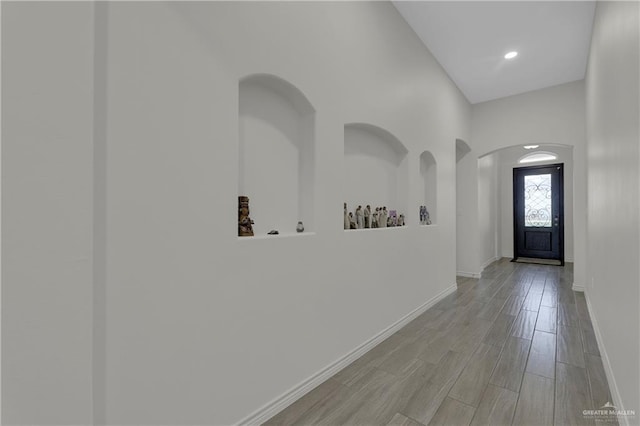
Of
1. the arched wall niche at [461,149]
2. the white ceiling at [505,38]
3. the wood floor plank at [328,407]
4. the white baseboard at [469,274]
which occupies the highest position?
the white ceiling at [505,38]

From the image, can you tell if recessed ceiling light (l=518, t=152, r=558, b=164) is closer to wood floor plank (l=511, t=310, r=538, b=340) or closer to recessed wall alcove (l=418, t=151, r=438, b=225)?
recessed wall alcove (l=418, t=151, r=438, b=225)

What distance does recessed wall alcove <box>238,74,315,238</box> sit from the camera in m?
1.78

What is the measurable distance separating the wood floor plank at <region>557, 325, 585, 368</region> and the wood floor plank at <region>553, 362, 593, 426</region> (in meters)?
0.11

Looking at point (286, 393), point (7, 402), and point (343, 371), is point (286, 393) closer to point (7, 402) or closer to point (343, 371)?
point (343, 371)

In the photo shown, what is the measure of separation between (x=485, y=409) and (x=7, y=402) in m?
2.26

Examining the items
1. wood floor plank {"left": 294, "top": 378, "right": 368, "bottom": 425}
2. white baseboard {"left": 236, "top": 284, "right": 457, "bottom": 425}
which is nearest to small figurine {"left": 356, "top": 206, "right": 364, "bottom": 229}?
white baseboard {"left": 236, "top": 284, "right": 457, "bottom": 425}

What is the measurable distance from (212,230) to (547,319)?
376cm

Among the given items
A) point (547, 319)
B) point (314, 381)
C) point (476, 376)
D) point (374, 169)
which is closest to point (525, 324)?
point (547, 319)

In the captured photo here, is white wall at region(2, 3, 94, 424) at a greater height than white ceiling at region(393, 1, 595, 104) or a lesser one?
lesser

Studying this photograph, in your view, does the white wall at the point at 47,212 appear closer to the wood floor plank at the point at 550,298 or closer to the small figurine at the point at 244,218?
the small figurine at the point at 244,218

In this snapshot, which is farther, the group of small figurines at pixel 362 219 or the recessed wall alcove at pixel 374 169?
the recessed wall alcove at pixel 374 169

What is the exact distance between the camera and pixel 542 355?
238 cm

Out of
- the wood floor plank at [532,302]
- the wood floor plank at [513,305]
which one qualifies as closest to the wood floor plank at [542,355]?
the wood floor plank at [513,305]

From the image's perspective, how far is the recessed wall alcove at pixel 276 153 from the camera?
178 centimetres
